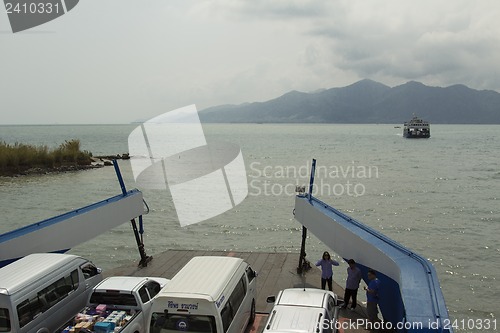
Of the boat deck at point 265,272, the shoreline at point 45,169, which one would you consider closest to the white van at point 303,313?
the boat deck at point 265,272

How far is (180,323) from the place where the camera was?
7.86 meters

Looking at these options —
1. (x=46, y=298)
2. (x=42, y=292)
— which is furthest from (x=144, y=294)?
(x=42, y=292)

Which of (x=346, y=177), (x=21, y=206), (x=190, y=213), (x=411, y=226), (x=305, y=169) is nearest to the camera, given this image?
(x=411, y=226)

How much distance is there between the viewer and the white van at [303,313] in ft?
25.0

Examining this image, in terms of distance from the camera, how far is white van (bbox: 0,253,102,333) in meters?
8.26

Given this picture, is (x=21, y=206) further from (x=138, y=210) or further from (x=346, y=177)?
(x=346, y=177)

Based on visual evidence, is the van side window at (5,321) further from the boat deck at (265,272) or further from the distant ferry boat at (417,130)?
the distant ferry boat at (417,130)

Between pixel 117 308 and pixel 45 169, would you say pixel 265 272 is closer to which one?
pixel 117 308

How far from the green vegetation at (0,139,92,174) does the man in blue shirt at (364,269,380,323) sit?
185 feet

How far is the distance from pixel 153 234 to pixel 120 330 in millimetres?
20870

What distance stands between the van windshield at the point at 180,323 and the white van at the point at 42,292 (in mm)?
2720

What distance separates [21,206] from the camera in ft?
132

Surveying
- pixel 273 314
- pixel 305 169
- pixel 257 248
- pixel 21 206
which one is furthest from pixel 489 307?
pixel 305 169

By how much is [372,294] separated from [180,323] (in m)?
4.51
